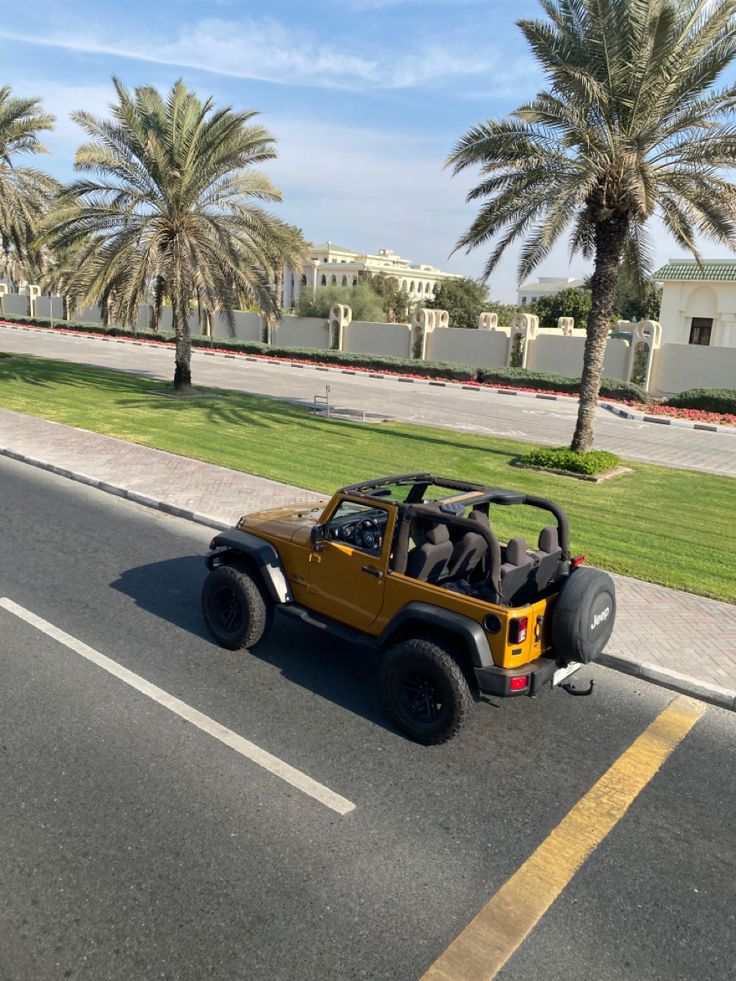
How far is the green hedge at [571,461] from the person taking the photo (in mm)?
15078

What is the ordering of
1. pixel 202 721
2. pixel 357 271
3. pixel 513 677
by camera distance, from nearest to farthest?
pixel 513 677 → pixel 202 721 → pixel 357 271

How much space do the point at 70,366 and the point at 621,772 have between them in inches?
1164

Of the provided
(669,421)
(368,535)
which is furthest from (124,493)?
(669,421)

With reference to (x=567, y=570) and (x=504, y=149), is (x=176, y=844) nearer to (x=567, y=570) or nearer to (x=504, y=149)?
(x=567, y=570)

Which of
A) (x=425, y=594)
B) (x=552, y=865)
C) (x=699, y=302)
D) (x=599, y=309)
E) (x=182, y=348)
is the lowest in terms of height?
(x=552, y=865)

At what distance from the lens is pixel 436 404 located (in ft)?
87.4

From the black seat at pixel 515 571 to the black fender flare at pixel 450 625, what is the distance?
478 millimetres

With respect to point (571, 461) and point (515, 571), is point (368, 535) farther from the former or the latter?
point (571, 461)

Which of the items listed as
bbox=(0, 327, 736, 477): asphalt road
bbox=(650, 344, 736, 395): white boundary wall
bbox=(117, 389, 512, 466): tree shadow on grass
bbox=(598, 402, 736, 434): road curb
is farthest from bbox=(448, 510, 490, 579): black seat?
bbox=(650, 344, 736, 395): white boundary wall

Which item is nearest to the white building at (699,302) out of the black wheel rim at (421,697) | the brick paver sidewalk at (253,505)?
the brick paver sidewalk at (253,505)

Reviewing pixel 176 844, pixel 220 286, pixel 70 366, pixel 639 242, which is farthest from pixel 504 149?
pixel 70 366

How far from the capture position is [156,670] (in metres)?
6.49

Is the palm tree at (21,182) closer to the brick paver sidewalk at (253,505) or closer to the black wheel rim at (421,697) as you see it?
the brick paver sidewalk at (253,505)

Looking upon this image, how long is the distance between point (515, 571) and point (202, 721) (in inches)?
107
